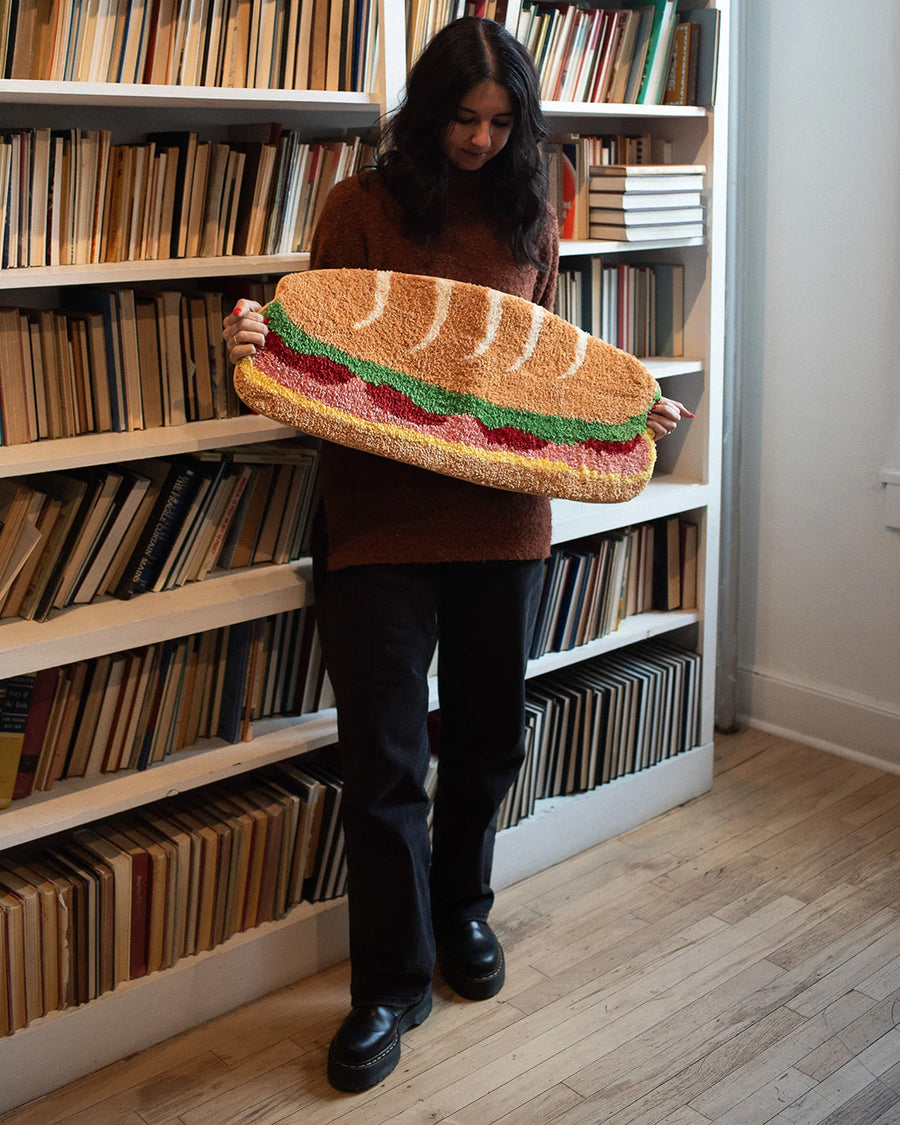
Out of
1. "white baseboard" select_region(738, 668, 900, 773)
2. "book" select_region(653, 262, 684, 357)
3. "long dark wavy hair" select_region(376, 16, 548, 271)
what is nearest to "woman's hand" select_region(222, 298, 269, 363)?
"long dark wavy hair" select_region(376, 16, 548, 271)

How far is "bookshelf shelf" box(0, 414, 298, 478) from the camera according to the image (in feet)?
5.76

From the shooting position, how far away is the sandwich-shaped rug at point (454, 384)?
171 centimetres

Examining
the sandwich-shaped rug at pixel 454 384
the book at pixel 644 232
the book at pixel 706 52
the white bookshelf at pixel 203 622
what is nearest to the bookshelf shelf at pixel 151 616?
the white bookshelf at pixel 203 622

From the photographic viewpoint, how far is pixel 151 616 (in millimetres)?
1888

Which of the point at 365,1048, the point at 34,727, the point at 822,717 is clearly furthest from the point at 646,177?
the point at 365,1048

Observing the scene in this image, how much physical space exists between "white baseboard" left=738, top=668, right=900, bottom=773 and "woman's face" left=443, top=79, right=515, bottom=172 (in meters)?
1.73

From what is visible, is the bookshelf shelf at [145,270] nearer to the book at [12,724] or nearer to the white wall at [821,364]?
the book at [12,724]

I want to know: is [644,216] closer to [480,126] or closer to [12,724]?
[480,126]

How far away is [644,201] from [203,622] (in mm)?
1186

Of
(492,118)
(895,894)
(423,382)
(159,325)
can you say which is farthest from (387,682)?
(895,894)

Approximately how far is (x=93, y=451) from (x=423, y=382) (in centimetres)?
49

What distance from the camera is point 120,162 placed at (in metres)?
1.83

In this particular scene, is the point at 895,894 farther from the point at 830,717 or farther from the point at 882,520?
the point at 882,520

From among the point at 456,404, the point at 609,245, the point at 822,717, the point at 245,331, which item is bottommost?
the point at 822,717
